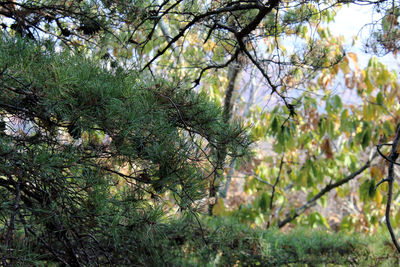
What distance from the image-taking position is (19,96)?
2.86 ft

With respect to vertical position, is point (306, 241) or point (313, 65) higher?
point (313, 65)

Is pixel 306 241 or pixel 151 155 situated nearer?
pixel 151 155

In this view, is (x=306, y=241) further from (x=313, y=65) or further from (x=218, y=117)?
(x=218, y=117)

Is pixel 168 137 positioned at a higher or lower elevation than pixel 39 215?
higher

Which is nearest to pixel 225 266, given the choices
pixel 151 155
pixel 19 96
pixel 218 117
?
pixel 218 117

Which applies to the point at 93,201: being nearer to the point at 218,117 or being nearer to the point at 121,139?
the point at 121,139

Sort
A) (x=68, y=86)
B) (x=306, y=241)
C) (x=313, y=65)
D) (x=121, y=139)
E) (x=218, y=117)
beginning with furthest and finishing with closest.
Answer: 1. (x=306, y=241)
2. (x=313, y=65)
3. (x=218, y=117)
4. (x=121, y=139)
5. (x=68, y=86)

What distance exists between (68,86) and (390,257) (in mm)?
1741

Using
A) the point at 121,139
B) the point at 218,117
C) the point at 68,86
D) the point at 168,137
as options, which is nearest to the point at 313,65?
the point at 218,117

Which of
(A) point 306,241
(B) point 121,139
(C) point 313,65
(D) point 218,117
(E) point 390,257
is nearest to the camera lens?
(B) point 121,139

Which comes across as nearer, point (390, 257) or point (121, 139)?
point (121, 139)

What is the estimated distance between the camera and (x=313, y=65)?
1.44 m

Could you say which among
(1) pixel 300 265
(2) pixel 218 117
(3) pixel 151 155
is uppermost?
(2) pixel 218 117

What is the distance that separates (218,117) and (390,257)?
130 cm
